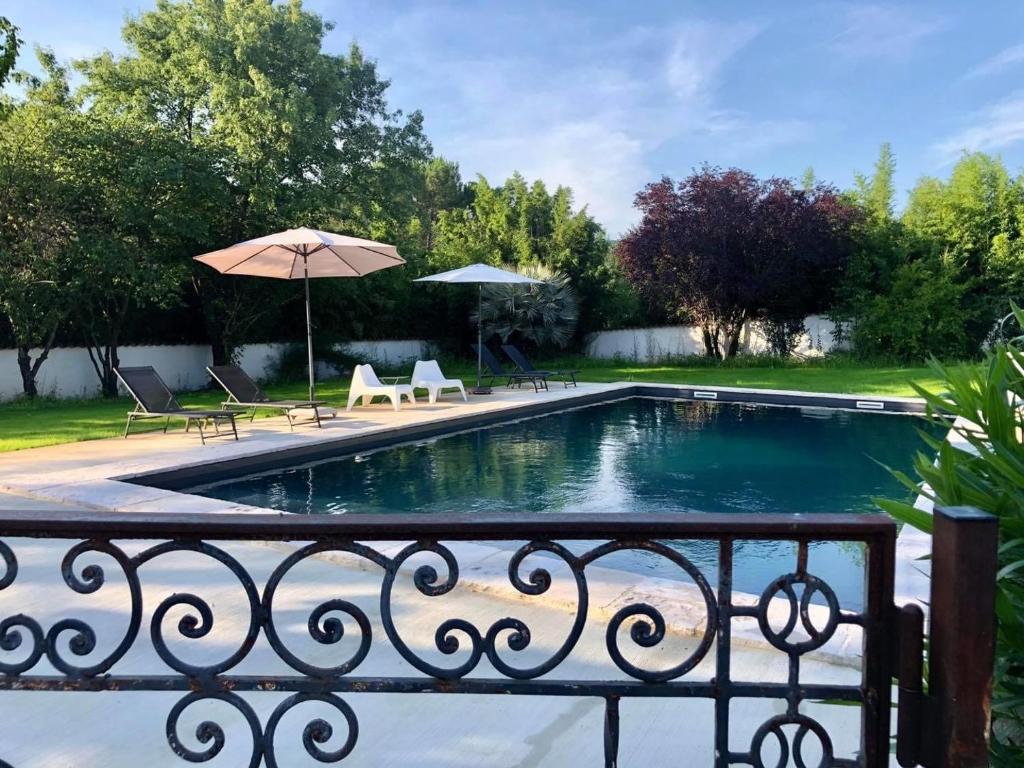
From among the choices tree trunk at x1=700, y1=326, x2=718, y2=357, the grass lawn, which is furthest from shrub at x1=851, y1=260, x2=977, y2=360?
tree trunk at x1=700, y1=326, x2=718, y2=357

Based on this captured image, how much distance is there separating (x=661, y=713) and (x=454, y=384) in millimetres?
9423

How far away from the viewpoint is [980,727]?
0.90 meters

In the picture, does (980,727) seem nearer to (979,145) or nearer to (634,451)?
(634,451)

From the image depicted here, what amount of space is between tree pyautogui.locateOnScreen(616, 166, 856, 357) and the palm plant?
190 cm

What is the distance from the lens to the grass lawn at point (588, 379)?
8172mm

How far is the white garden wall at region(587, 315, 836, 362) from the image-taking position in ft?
63.1

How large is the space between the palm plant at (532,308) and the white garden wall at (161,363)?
2539 millimetres

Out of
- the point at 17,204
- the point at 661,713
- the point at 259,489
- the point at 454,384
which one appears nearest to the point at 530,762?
the point at 661,713

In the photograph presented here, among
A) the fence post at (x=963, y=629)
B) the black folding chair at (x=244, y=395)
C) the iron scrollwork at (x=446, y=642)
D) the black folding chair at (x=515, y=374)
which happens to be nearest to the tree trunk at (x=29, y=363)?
the black folding chair at (x=244, y=395)

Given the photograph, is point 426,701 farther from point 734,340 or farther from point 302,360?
point 734,340

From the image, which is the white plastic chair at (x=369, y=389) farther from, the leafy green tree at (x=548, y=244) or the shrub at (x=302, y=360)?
the leafy green tree at (x=548, y=244)

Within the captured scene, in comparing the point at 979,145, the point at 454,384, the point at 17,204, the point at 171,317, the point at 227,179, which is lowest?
the point at 454,384

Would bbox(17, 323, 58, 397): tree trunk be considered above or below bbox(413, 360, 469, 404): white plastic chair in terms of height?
above

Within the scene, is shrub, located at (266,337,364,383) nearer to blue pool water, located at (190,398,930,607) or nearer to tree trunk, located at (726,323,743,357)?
Answer: blue pool water, located at (190,398,930,607)
